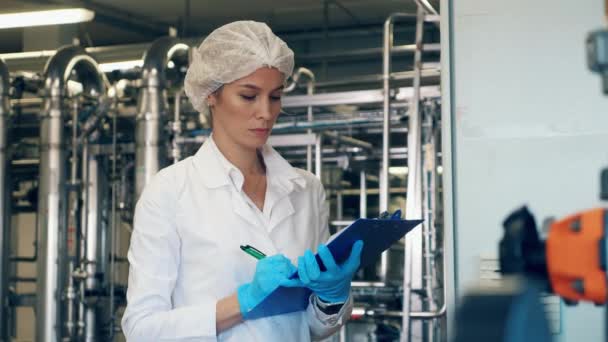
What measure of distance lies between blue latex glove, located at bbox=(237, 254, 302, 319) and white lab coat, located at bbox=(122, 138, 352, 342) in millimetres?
103

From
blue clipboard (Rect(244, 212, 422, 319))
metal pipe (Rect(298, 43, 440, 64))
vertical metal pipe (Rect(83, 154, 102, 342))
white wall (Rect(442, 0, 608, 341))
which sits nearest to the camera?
blue clipboard (Rect(244, 212, 422, 319))

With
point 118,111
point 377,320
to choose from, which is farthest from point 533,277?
point 118,111

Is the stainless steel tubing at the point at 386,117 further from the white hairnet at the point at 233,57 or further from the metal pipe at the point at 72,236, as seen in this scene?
the white hairnet at the point at 233,57

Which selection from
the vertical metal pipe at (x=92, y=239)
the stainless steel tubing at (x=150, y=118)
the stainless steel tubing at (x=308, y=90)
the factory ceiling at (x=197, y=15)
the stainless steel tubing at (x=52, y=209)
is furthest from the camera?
the factory ceiling at (x=197, y=15)

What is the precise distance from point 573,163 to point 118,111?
4.64 meters

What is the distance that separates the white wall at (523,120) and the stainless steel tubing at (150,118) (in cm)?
348

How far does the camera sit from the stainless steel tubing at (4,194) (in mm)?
5980

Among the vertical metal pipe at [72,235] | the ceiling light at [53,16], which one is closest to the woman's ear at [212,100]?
the vertical metal pipe at [72,235]

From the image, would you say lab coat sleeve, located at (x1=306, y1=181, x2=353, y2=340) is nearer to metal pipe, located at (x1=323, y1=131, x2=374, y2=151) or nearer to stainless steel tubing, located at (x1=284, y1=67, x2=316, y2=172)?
stainless steel tubing, located at (x1=284, y1=67, x2=316, y2=172)

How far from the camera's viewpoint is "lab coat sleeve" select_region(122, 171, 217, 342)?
2.07 metres

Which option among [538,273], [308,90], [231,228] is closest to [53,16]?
[308,90]

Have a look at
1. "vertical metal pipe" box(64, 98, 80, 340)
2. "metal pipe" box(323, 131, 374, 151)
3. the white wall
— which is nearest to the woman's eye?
the white wall

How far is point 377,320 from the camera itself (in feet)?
17.7

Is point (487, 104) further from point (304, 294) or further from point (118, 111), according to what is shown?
point (118, 111)
